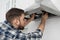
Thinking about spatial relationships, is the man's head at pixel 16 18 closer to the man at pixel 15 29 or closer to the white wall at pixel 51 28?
the man at pixel 15 29

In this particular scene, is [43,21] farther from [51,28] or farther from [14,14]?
[14,14]

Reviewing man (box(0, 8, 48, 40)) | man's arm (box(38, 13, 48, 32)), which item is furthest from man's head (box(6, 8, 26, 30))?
man's arm (box(38, 13, 48, 32))

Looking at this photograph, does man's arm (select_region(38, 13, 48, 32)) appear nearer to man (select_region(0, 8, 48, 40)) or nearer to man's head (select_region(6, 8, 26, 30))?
man (select_region(0, 8, 48, 40))

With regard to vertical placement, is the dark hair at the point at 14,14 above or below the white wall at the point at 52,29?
above

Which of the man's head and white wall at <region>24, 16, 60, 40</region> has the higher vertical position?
the man's head

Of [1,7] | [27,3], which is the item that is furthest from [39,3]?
[1,7]

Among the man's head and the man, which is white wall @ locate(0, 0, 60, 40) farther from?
the man's head

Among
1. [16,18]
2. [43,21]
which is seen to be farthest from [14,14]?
[43,21]

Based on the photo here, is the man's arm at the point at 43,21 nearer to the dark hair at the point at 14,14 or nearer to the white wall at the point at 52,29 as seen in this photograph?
the white wall at the point at 52,29

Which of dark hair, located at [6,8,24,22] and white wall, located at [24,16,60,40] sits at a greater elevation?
dark hair, located at [6,8,24,22]

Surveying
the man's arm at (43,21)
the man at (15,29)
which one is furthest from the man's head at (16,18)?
the man's arm at (43,21)

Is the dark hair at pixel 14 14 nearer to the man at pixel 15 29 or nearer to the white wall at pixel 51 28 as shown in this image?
the man at pixel 15 29

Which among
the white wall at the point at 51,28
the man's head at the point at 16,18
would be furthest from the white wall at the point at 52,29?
the man's head at the point at 16,18

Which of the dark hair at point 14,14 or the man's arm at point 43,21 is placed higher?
the dark hair at point 14,14
